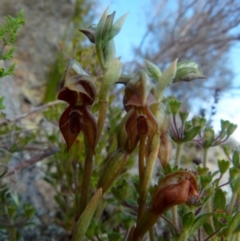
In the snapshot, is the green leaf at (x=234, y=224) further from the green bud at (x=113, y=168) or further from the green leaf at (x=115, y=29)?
the green leaf at (x=115, y=29)

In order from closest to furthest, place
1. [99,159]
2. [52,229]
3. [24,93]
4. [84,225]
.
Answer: [84,225] < [99,159] < [52,229] < [24,93]

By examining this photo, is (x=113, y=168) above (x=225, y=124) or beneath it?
beneath

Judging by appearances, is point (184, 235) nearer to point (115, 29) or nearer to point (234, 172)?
point (234, 172)

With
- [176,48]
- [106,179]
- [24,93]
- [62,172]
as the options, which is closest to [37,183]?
[62,172]

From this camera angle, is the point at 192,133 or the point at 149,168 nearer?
the point at 149,168

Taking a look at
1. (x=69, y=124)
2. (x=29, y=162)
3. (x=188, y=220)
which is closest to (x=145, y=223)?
(x=188, y=220)

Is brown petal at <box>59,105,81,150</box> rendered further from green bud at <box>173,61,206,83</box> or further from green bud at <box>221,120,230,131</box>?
green bud at <box>221,120,230,131</box>

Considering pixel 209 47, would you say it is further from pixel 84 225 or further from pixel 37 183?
pixel 84 225
